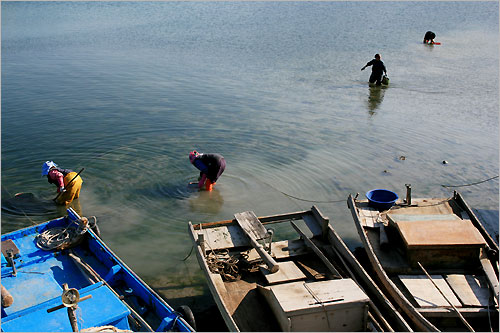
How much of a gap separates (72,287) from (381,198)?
613 centimetres

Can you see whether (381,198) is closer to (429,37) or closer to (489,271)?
(489,271)

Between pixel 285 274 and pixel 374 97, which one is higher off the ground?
pixel 374 97

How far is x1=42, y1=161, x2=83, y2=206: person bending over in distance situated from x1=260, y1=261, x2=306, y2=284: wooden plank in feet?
18.0

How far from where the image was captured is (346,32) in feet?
107

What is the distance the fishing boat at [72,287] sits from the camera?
19.2 feet

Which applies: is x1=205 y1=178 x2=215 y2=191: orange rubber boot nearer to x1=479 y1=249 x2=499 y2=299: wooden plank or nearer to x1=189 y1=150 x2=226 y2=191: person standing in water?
x1=189 y1=150 x2=226 y2=191: person standing in water

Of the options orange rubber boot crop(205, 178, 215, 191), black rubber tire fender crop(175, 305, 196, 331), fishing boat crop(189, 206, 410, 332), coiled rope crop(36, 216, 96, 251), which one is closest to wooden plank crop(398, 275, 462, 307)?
fishing boat crop(189, 206, 410, 332)

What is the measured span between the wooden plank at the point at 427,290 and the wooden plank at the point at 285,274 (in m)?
1.60

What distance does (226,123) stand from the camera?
51.3 ft

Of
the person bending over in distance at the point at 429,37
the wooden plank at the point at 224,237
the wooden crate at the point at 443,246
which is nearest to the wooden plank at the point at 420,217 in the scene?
the wooden crate at the point at 443,246

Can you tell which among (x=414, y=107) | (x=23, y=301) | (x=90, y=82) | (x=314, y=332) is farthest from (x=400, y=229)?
(x=90, y=82)

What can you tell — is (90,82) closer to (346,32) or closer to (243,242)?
(243,242)

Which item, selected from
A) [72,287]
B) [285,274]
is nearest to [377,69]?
[285,274]

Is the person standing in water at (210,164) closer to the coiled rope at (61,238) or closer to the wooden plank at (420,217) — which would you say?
the coiled rope at (61,238)
